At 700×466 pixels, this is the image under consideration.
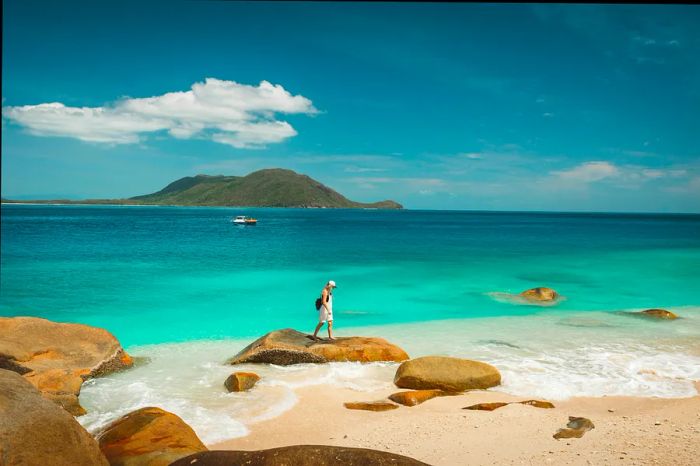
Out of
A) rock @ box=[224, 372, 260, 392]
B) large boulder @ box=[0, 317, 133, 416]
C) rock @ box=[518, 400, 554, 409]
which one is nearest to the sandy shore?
rock @ box=[518, 400, 554, 409]

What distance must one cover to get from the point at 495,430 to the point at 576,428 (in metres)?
1.74

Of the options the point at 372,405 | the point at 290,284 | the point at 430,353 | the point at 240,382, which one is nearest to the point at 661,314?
the point at 430,353

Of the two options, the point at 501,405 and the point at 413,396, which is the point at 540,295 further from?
the point at 413,396

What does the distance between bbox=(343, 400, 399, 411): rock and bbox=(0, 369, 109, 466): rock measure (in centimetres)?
602

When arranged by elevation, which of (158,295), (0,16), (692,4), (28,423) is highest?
(692,4)

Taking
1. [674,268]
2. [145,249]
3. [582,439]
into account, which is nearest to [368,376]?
[582,439]

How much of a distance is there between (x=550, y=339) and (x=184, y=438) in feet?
52.6

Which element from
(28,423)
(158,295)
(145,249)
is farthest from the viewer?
(145,249)

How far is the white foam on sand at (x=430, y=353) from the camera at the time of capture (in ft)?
39.4

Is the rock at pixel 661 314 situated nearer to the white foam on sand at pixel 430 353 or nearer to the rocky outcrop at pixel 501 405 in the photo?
the white foam on sand at pixel 430 353

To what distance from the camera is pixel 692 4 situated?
6.85 feet

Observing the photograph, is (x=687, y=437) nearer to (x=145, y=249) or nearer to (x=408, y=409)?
(x=408, y=409)

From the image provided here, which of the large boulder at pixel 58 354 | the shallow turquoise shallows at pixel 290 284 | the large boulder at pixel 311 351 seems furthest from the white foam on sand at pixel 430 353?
the shallow turquoise shallows at pixel 290 284

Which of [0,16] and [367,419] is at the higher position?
[0,16]
